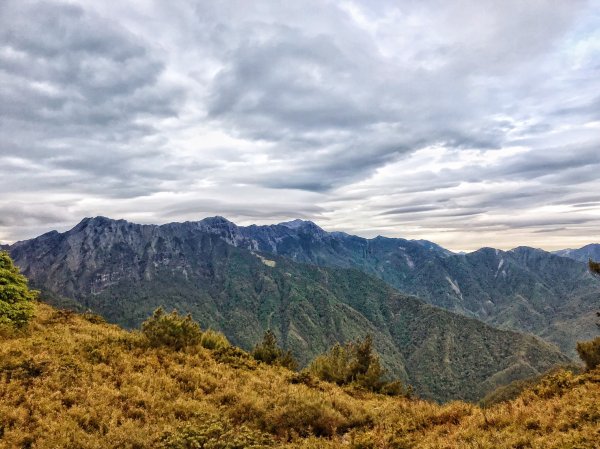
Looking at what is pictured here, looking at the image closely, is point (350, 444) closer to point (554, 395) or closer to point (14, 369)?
point (554, 395)

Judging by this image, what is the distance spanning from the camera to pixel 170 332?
64.4 feet

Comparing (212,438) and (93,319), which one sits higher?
(93,319)

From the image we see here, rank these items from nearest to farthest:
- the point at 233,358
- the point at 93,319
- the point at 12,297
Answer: the point at 12,297, the point at 233,358, the point at 93,319

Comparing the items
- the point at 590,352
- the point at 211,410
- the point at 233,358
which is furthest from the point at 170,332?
the point at 590,352

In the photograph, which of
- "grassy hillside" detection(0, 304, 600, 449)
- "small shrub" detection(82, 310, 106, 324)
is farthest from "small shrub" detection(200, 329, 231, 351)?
"small shrub" detection(82, 310, 106, 324)

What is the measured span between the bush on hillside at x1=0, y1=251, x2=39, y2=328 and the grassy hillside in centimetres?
71

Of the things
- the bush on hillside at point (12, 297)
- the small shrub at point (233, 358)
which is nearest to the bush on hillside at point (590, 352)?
the small shrub at point (233, 358)

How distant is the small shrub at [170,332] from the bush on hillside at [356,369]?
8534 mm

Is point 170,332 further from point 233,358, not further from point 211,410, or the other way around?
point 211,410

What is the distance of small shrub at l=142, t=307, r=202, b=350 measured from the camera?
63.1 feet

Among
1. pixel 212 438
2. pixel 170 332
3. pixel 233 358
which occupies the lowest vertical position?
pixel 233 358

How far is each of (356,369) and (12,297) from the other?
71.1 feet

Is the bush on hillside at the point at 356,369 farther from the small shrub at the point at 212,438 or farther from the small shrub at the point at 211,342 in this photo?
the small shrub at the point at 212,438

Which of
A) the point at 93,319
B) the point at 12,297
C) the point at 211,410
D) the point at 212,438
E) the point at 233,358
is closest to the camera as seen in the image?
the point at 212,438
